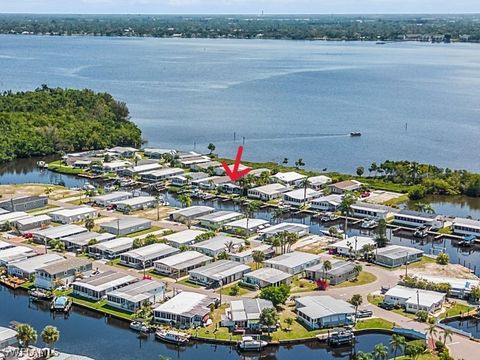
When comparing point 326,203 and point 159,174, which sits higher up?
point 159,174

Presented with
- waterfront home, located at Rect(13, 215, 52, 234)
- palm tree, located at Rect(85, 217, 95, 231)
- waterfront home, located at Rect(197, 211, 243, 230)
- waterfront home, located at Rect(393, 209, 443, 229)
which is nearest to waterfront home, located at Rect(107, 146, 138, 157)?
waterfront home, located at Rect(13, 215, 52, 234)

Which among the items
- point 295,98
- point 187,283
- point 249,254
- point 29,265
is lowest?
point 187,283

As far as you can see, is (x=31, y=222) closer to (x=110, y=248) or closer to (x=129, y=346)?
(x=110, y=248)

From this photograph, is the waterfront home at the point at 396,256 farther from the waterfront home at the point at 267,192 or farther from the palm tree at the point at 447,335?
the waterfront home at the point at 267,192

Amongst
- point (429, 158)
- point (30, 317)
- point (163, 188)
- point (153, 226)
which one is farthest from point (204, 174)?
point (30, 317)

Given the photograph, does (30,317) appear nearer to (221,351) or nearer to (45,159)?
(221,351)

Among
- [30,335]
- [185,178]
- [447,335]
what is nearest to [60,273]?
[30,335]

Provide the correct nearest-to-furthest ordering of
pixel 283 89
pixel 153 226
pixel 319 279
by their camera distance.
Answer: pixel 319 279, pixel 153 226, pixel 283 89
